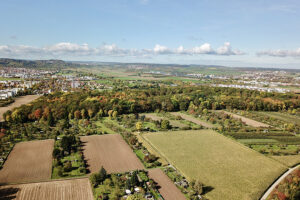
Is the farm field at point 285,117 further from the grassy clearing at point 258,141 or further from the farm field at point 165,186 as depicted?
the farm field at point 165,186

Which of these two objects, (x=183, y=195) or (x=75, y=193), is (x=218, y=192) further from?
(x=75, y=193)

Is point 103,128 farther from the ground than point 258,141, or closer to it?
farther from the ground

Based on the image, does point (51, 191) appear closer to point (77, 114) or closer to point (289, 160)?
point (77, 114)

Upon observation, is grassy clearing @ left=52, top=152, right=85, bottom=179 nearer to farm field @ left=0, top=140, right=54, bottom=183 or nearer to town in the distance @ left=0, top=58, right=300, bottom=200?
town in the distance @ left=0, top=58, right=300, bottom=200

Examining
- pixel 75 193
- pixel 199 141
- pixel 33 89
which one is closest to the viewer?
pixel 75 193

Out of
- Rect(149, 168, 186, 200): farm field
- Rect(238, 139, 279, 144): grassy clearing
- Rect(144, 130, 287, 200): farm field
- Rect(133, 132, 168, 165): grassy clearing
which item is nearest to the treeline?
Rect(133, 132, 168, 165): grassy clearing

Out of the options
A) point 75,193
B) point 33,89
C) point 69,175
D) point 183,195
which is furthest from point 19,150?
point 33,89

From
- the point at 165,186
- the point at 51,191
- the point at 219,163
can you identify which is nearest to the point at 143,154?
the point at 165,186
